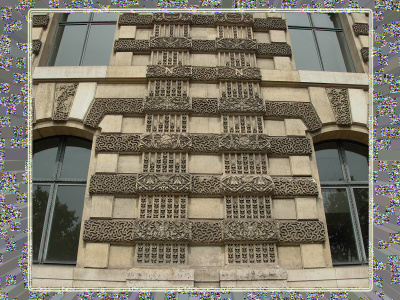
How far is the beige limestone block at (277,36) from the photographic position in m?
8.25

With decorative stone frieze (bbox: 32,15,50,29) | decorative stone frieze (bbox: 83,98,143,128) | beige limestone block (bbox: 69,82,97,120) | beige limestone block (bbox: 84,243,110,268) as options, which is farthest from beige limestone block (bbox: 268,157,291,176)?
decorative stone frieze (bbox: 32,15,50,29)

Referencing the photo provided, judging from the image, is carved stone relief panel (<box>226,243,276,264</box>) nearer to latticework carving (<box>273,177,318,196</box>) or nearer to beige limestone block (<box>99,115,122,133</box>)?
latticework carving (<box>273,177,318,196</box>)

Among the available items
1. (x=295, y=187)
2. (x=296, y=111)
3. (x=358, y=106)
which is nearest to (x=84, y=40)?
(x=296, y=111)

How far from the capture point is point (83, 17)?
353 inches

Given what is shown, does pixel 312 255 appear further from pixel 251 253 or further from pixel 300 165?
pixel 300 165

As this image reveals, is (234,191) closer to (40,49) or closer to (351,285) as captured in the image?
(351,285)

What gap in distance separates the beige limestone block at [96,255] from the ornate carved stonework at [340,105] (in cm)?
552

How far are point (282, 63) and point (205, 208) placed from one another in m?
4.08

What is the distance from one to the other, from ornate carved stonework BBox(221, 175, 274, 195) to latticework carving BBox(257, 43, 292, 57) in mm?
3279

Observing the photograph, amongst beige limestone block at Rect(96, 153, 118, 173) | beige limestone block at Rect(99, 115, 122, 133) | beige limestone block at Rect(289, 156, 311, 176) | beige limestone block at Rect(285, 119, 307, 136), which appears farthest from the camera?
beige limestone block at Rect(285, 119, 307, 136)

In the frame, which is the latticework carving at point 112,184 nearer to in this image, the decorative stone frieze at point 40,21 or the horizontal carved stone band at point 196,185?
the horizontal carved stone band at point 196,185

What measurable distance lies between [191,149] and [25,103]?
342 cm

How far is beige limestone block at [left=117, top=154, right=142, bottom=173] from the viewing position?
6.67 m

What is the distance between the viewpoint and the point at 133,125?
713 cm
